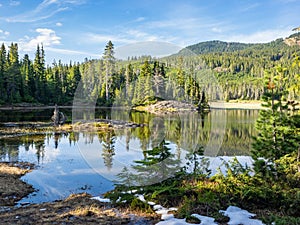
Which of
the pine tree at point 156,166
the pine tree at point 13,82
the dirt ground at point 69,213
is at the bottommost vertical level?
the dirt ground at point 69,213

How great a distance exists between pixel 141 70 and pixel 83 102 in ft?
19.4

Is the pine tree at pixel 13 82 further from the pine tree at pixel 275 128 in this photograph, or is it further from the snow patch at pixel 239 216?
the snow patch at pixel 239 216

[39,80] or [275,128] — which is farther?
[39,80]

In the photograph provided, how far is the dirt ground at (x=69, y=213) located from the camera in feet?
24.2

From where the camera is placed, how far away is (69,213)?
8039mm

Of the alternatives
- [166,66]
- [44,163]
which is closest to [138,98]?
[166,66]

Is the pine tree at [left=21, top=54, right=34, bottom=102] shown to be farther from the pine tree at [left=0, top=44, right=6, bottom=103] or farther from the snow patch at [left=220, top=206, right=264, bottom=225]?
the snow patch at [left=220, top=206, right=264, bottom=225]

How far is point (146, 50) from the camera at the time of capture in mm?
9664

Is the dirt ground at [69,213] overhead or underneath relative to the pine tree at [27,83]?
underneath

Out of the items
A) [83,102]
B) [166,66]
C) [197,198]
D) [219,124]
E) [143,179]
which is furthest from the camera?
[83,102]

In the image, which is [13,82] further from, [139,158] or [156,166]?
[156,166]

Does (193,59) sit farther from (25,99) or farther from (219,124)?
(25,99)

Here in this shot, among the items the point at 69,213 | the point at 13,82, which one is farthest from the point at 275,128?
the point at 13,82

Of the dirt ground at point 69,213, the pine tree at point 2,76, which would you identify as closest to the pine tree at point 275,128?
the dirt ground at point 69,213
